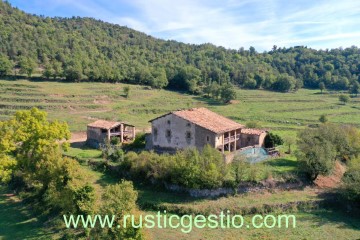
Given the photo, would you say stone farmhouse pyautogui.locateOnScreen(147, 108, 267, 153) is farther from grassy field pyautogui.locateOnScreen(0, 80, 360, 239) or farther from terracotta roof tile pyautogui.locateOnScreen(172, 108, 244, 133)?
grassy field pyautogui.locateOnScreen(0, 80, 360, 239)

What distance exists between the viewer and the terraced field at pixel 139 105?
236 ft

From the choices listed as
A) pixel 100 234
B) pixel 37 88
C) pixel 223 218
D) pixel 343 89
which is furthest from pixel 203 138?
pixel 343 89

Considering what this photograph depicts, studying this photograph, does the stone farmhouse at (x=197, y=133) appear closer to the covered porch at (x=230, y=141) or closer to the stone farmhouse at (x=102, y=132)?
the covered porch at (x=230, y=141)

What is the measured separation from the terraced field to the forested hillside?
6729 mm

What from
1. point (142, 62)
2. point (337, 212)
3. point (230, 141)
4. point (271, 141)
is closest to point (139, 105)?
point (230, 141)

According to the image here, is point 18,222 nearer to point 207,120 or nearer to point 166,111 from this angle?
point 207,120

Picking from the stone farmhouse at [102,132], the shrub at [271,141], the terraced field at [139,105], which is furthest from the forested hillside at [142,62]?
the shrub at [271,141]

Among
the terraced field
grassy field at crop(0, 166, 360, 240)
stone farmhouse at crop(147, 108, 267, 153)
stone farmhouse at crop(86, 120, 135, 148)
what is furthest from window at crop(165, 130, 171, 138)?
the terraced field

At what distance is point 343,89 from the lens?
447 ft

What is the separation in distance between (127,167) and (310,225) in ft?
64.5

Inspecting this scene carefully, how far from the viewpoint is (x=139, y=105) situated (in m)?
84.6

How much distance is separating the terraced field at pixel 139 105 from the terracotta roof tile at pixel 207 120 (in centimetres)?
2043

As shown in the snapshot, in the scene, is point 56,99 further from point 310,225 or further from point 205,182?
point 310,225

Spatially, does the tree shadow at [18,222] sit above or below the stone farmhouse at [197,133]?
below
